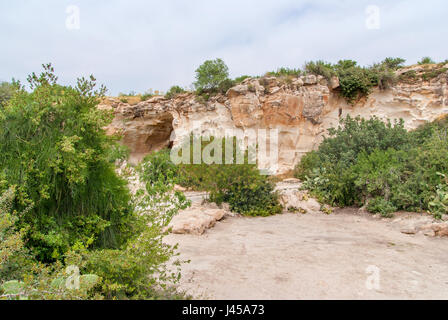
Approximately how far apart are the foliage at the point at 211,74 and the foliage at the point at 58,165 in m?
15.3

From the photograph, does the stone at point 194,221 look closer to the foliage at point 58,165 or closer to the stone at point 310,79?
the foliage at point 58,165

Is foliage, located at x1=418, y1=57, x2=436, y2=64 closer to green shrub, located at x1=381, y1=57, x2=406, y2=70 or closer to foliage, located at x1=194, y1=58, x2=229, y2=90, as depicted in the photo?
green shrub, located at x1=381, y1=57, x2=406, y2=70

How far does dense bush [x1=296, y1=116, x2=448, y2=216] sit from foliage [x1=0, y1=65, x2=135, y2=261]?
7411 millimetres

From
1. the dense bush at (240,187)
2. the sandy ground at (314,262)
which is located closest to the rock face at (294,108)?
the dense bush at (240,187)

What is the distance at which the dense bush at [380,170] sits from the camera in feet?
26.2

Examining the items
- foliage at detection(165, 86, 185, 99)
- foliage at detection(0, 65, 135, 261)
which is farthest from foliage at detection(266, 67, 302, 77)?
foliage at detection(0, 65, 135, 261)

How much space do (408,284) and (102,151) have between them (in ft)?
12.6

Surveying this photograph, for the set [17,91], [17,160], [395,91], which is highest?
[395,91]

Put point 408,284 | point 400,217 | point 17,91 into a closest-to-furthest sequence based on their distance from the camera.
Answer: point 17,91
point 408,284
point 400,217

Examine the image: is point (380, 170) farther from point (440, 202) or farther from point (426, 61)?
point (426, 61)

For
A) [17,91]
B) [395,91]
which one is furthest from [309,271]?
[395,91]

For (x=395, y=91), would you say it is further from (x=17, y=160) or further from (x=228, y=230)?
(x=17, y=160)

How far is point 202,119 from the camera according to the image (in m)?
17.7


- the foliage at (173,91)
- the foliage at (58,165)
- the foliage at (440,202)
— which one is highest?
the foliage at (173,91)
